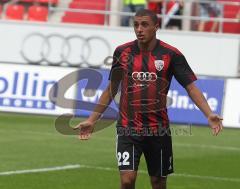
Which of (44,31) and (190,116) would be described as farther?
(44,31)

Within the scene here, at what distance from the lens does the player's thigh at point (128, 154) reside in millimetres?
9211

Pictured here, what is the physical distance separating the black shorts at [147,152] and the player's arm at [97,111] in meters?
0.33

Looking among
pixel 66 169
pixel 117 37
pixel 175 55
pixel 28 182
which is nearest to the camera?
pixel 175 55

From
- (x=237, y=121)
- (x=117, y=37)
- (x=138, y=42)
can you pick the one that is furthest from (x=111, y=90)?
(x=117, y=37)

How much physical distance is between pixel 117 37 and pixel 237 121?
20.0 feet

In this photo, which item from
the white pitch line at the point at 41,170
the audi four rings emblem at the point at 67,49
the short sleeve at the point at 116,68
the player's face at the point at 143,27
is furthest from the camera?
the audi four rings emblem at the point at 67,49

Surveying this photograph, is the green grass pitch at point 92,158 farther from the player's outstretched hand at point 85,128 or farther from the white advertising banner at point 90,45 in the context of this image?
the white advertising banner at point 90,45

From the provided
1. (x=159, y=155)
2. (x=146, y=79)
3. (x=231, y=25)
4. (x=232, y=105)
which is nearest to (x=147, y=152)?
(x=159, y=155)

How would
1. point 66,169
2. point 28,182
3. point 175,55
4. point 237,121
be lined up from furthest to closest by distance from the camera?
point 237,121 < point 66,169 < point 28,182 < point 175,55

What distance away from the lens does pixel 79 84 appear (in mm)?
21531

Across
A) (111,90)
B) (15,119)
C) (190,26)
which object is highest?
(111,90)

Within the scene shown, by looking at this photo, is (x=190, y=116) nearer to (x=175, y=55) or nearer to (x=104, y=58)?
(x=104, y=58)

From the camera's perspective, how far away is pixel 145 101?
30.5ft

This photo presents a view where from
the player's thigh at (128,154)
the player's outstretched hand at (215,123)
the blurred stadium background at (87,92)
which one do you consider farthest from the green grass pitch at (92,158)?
the player's outstretched hand at (215,123)
